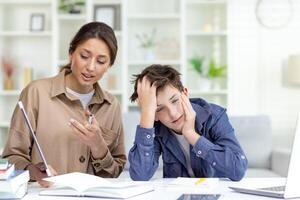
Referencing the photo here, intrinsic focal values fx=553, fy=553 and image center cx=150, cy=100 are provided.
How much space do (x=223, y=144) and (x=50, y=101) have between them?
71 cm

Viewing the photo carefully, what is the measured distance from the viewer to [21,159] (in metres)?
2.08

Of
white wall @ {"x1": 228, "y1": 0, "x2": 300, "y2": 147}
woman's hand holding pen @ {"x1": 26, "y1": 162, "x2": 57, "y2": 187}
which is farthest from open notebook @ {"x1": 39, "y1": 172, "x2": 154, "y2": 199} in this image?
white wall @ {"x1": 228, "y1": 0, "x2": 300, "y2": 147}

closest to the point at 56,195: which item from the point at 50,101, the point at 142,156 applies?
the point at 142,156

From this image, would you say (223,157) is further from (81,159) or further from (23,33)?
(23,33)

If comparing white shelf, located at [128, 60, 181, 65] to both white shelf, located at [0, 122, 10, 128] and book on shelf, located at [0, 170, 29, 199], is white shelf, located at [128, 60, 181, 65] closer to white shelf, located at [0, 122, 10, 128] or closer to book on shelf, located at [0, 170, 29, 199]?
white shelf, located at [0, 122, 10, 128]

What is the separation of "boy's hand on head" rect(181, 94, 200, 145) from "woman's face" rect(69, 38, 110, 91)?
40cm

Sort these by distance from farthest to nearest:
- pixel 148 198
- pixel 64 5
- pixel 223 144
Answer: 1. pixel 64 5
2. pixel 223 144
3. pixel 148 198

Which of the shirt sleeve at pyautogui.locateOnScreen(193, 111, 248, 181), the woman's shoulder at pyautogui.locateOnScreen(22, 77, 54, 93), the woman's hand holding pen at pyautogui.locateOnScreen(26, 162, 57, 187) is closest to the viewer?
the woman's hand holding pen at pyautogui.locateOnScreen(26, 162, 57, 187)

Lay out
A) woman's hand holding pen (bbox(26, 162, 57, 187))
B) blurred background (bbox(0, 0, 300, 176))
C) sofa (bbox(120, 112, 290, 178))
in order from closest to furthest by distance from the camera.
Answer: woman's hand holding pen (bbox(26, 162, 57, 187)) → sofa (bbox(120, 112, 290, 178)) → blurred background (bbox(0, 0, 300, 176))

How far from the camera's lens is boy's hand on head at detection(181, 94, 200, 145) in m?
2.00

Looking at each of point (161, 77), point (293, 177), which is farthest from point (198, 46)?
point (293, 177)

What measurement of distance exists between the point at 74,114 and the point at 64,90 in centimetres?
11

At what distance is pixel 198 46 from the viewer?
526cm

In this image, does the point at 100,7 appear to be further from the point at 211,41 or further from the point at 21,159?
the point at 21,159
